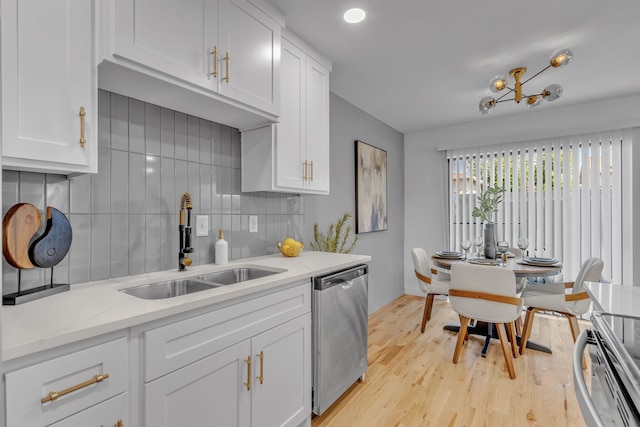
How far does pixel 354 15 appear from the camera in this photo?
201cm

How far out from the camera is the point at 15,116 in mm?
988

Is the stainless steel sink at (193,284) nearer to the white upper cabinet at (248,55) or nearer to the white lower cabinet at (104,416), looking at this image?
the white lower cabinet at (104,416)

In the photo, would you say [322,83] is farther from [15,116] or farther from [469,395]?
[469,395]

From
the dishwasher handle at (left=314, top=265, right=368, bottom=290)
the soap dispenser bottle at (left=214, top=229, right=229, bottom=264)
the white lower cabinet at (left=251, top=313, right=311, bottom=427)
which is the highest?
the soap dispenser bottle at (left=214, top=229, right=229, bottom=264)

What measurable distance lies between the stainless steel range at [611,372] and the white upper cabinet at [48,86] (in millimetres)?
1649

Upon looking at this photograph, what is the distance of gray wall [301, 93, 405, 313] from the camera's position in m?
3.15

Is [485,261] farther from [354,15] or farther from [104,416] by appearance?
[104,416]

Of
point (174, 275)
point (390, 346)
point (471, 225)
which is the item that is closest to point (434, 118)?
point (471, 225)

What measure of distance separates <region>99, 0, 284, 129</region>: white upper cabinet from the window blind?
3.47m

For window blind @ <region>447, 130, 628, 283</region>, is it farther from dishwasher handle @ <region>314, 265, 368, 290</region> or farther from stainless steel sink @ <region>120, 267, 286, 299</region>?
stainless steel sink @ <region>120, 267, 286, 299</region>

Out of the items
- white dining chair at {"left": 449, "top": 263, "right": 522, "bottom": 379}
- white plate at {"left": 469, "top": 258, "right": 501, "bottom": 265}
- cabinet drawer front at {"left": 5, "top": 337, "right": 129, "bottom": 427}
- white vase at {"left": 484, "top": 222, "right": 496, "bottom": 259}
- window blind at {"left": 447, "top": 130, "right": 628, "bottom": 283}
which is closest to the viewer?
cabinet drawer front at {"left": 5, "top": 337, "right": 129, "bottom": 427}

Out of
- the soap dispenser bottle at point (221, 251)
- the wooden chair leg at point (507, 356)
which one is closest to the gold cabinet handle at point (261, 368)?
the soap dispenser bottle at point (221, 251)

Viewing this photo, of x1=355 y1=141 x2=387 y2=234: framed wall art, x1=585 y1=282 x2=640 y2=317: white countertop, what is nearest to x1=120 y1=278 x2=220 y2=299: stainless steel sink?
x1=585 y1=282 x2=640 y2=317: white countertop

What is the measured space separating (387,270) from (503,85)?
2603 millimetres
